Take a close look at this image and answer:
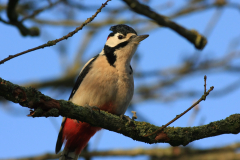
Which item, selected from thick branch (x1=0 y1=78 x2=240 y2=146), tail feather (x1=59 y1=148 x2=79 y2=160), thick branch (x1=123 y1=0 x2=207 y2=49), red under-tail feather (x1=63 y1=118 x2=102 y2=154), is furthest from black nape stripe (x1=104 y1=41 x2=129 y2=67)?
tail feather (x1=59 y1=148 x2=79 y2=160)

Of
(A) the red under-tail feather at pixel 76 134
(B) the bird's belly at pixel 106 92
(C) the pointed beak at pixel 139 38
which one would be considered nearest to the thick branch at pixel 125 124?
(B) the bird's belly at pixel 106 92

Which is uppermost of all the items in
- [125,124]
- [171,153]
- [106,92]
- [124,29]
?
[124,29]

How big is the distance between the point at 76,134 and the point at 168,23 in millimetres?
A: 2343

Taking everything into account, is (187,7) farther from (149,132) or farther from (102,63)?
(149,132)

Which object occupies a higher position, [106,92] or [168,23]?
[168,23]

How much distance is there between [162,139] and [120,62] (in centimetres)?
168

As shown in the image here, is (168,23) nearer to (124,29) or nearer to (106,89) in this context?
(124,29)

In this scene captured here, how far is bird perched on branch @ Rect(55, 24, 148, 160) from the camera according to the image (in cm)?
450

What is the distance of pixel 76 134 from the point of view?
4.96 meters

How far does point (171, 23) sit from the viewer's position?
15.1 ft

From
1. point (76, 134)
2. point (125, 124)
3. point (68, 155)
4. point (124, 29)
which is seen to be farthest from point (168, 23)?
point (68, 155)

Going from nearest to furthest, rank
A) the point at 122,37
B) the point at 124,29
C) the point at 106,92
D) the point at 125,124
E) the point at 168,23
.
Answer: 1. the point at 125,124
2. the point at 106,92
3. the point at 168,23
4. the point at 122,37
5. the point at 124,29

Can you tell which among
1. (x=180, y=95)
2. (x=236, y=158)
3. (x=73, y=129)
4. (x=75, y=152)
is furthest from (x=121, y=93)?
(x=180, y=95)

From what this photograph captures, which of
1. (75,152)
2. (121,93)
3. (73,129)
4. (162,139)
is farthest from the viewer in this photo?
(75,152)
